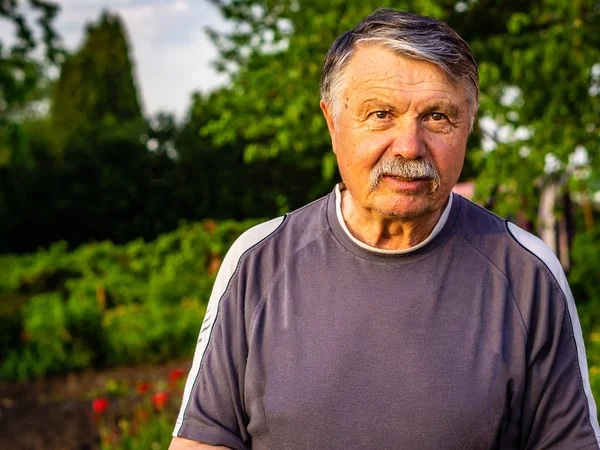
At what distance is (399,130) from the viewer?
168 cm

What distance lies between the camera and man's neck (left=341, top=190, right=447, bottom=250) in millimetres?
1770

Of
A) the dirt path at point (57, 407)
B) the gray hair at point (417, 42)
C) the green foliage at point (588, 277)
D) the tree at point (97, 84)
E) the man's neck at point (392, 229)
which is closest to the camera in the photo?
the gray hair at point (417, 42)

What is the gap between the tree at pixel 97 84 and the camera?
2161cm

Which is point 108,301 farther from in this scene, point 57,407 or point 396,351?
point 396,351

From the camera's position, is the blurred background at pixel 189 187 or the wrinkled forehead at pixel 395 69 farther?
the blurred background at pixel 189 187

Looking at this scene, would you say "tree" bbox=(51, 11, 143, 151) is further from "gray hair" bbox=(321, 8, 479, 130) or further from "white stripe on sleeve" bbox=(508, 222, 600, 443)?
"white stripe on sleeve" bbox=(508, 222, 600, 443)

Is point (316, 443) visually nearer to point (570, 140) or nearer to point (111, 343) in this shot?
point (570, 140)

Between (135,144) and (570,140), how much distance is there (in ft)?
36.9

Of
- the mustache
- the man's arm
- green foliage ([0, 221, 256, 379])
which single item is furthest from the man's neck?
green foliage ([0, 221, 256, 379])

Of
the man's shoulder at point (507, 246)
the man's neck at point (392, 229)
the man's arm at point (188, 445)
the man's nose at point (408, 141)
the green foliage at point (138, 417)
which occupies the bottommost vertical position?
the green foliage at point (138, 417)

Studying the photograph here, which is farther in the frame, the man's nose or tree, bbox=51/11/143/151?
tree, bbox=51/11/143/151

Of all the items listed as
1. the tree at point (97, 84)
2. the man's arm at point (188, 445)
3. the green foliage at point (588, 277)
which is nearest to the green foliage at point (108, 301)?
the green foliage at point (588, 277)

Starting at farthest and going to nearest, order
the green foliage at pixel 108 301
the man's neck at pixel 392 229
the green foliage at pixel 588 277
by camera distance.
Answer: the green foliage at pixel 108 301
the green foliage at pixel 588 277
the man's neck at pixel 392 229

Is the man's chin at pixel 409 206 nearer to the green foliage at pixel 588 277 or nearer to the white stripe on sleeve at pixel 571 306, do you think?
the white stripe on sleeve at pixel 571 306
